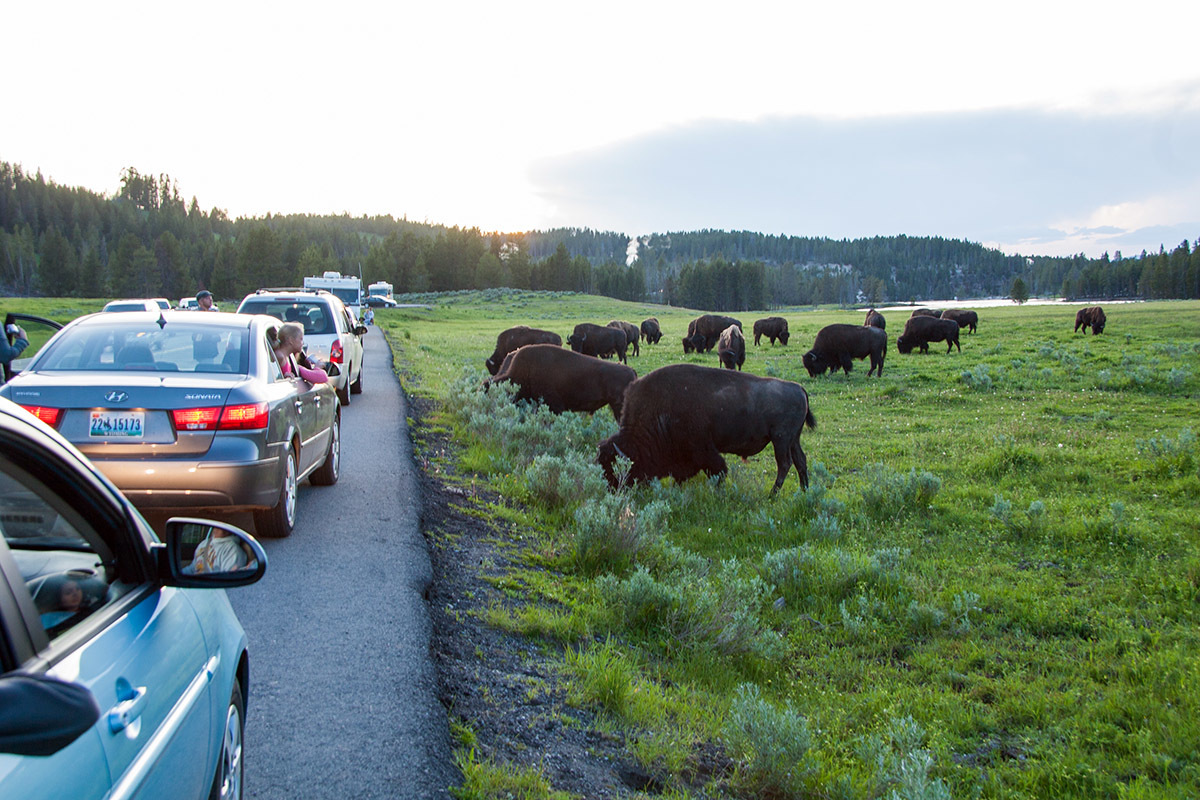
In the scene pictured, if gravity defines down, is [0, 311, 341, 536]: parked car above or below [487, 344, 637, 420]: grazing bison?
above

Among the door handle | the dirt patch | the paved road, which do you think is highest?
the door handle

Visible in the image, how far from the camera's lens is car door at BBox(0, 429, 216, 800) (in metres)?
1.64

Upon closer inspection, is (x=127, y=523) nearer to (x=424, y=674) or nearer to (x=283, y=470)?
(x=424, y=674)

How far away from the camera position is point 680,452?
10.9 metres

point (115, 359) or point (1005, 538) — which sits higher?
point (115, 359)

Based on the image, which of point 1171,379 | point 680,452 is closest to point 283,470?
point 680,452

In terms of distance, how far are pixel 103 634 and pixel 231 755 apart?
103cm

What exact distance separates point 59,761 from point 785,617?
5904 mm

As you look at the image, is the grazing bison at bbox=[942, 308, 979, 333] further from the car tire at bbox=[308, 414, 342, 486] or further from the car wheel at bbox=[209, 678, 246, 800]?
the car wheel at bbox=[209, 678, 246, 800]

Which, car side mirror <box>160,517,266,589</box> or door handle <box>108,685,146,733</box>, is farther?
car side mirror <box>160,517,266,589</box>

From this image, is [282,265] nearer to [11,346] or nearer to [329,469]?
[11,346]

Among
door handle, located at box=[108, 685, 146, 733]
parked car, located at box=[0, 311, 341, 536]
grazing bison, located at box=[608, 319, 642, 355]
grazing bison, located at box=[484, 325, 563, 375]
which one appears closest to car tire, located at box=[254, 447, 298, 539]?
parked car, located at box=[0, 311, 341, 536]

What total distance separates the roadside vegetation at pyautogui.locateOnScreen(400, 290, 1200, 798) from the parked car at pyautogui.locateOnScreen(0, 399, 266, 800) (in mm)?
1441

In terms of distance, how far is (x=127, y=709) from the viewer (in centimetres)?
185
